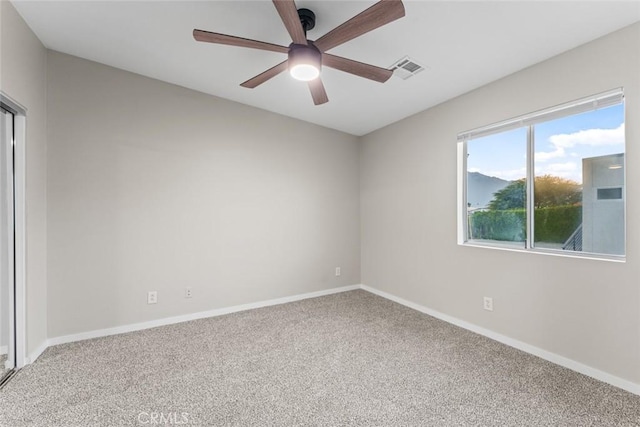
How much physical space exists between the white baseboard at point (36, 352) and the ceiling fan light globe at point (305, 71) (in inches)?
116

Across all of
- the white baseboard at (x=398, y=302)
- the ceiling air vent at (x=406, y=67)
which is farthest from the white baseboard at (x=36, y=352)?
the ceiling air vent at (x=406, y=67)

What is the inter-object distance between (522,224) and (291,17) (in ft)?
8.39

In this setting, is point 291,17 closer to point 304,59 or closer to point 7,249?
point 304,59

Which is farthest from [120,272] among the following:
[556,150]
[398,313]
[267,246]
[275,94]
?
[556,150]

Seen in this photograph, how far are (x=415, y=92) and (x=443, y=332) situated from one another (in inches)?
95.6

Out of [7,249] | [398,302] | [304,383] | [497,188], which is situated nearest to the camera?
[304,383]

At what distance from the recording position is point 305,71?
191 cm

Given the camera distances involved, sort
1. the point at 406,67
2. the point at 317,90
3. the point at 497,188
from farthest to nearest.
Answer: the point at 497,188, the point at 406,67, the point at 317,90

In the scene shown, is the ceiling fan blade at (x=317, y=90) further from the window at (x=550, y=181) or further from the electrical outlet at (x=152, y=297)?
the electrical outlet at (x=152, y=297)

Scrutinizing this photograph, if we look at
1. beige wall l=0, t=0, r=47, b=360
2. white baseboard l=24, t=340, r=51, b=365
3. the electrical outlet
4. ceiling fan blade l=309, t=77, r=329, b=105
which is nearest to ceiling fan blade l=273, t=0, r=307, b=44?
ceiling fan blade l=309, t=77, r=329, b=105

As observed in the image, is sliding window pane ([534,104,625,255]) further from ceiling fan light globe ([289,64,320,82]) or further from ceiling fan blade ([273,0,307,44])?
ceiling fan blade ([273,0,307,44])

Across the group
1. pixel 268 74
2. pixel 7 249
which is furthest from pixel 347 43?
pixel 7 249

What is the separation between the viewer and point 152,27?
2252 mm

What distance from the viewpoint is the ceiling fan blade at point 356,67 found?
1942 millimetres
